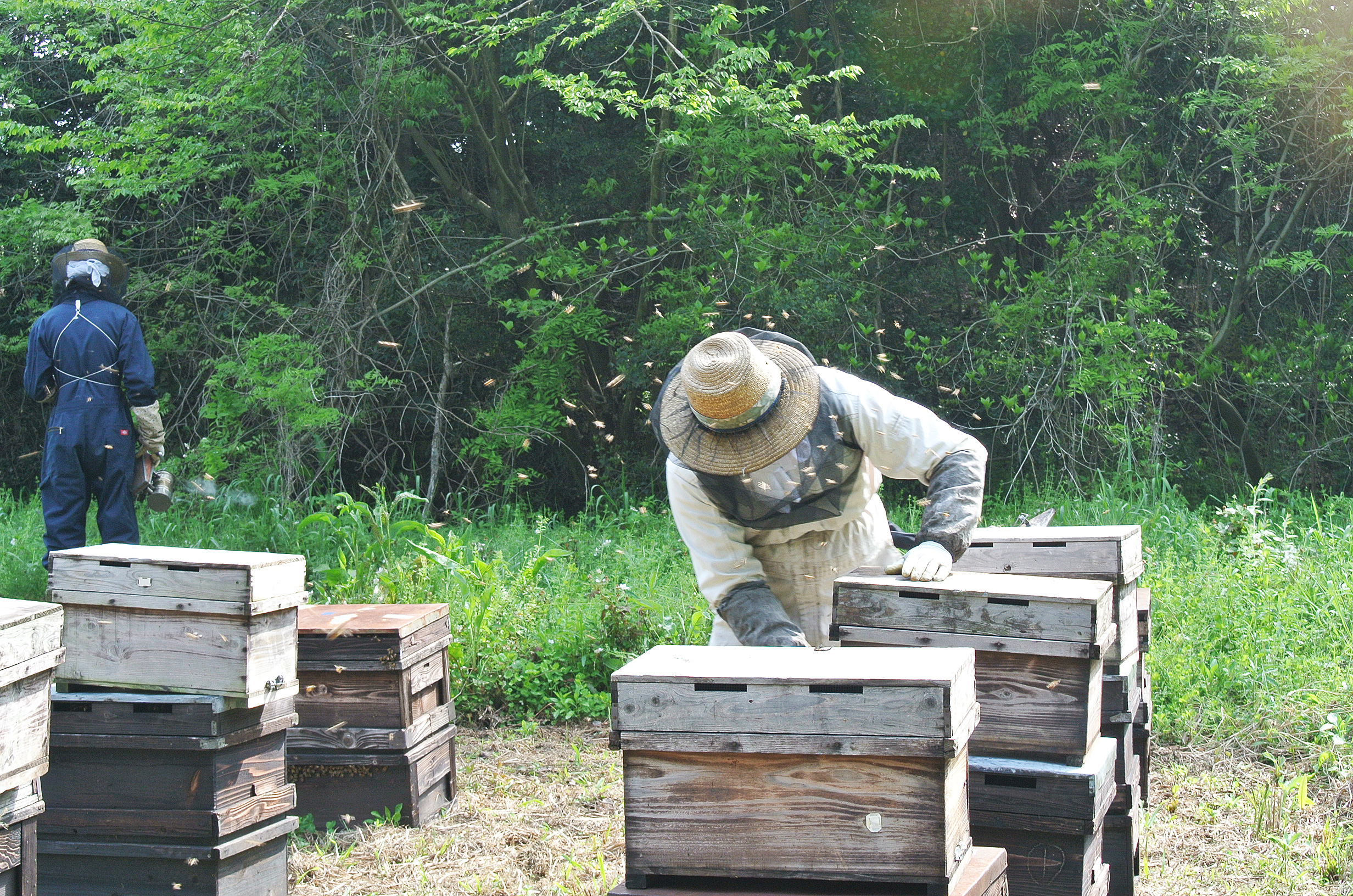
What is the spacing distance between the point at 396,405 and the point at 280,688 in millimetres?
5677

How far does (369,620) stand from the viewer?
362 centimetres

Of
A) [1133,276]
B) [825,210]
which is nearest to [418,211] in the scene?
[825,210]

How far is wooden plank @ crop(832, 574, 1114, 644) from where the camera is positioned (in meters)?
2.41

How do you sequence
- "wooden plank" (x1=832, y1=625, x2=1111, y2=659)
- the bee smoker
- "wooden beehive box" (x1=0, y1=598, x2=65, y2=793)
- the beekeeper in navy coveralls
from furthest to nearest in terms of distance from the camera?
the bee smoker
the beekeeper in navy coveralls
"wooden plank" (x1=832, y1=625, x2=1111, y2=659)
"wooden beehive box" (x1=0, y1=598, x2=65, y2=793)

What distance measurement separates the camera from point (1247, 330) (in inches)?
324

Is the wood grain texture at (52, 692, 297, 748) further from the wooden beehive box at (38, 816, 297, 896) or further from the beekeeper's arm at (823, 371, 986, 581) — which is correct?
the beekeeper's arm at (823, 371, 986, 581)

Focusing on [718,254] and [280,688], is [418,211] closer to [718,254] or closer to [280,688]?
[718,254]

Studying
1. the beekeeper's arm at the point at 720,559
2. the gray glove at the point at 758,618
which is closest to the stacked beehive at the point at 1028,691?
the gray glove at the point at 758,618

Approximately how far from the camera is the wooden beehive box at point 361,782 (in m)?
3.65

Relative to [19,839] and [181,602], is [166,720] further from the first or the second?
[19,839]

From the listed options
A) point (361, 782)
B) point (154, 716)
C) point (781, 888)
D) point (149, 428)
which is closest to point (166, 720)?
point (154, 716)

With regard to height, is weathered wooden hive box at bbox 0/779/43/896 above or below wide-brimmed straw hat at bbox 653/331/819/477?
below

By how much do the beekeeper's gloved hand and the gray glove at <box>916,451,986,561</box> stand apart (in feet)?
0.25

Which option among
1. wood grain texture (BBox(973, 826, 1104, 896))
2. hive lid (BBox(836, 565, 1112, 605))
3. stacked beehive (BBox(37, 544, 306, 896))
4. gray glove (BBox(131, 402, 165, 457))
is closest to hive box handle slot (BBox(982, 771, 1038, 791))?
wood grain texture (BBox(973, 826, 1104, 896))
